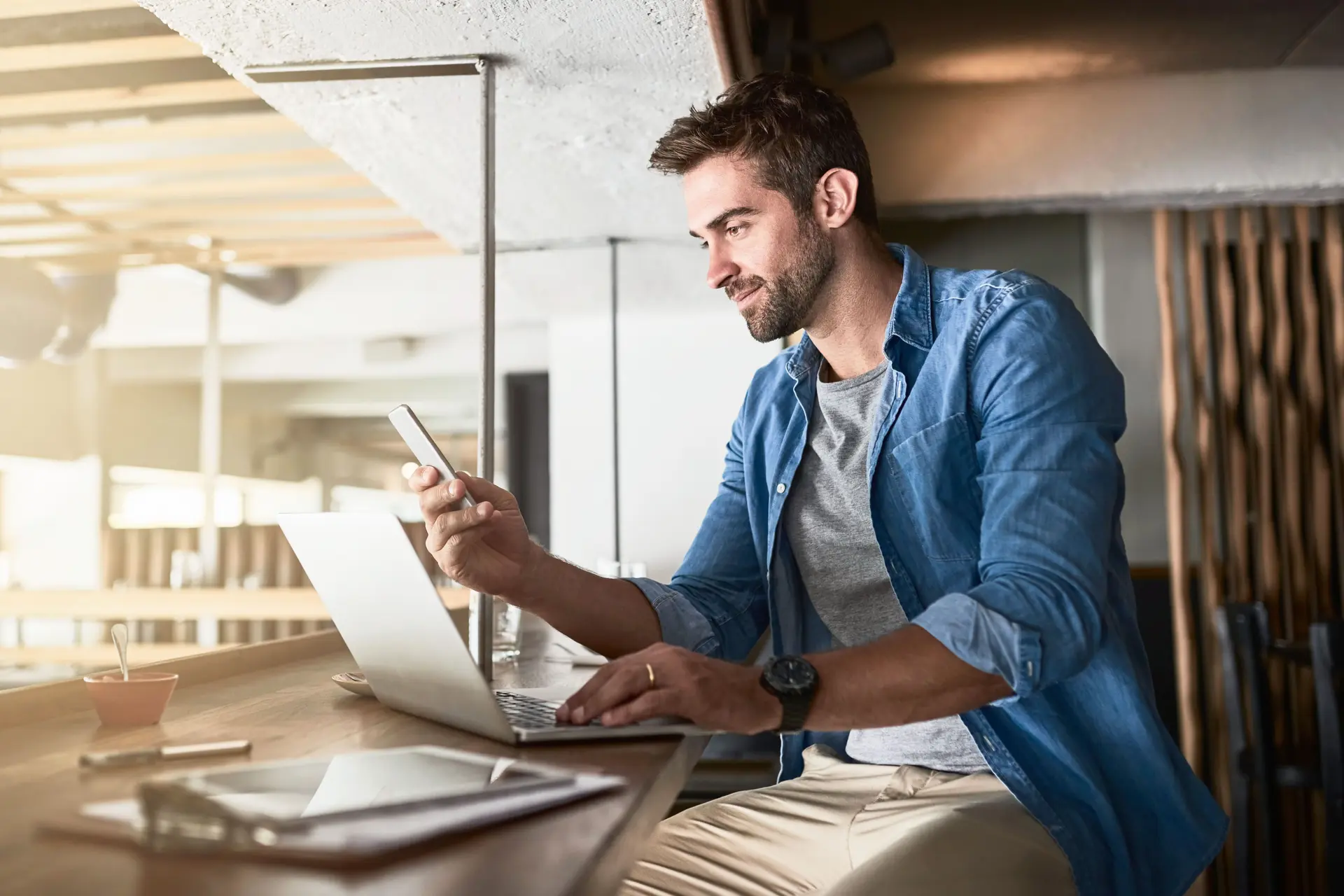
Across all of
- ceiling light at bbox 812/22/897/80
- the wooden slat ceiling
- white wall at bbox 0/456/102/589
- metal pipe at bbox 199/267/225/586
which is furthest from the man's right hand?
white wall at bbox 0/456/102/589

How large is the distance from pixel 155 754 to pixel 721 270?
0.94 metres

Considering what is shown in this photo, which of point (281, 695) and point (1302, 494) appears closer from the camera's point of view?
point (281, 695)

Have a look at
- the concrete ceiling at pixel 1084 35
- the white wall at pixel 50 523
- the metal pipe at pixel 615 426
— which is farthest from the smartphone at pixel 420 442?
the white wall at pixel 50 523

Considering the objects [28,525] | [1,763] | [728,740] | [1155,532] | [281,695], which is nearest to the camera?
[1,763]

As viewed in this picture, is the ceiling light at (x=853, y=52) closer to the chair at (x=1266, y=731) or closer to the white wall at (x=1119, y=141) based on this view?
the white wall at (x=1119, y=141)

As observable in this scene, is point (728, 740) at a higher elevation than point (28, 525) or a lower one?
lower

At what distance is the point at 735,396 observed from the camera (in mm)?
3332

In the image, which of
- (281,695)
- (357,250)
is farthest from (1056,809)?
(357,250)

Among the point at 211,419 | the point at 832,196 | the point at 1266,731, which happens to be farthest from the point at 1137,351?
the point at 211,419

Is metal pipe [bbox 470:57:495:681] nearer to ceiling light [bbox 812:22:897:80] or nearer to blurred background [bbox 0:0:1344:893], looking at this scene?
blurred background [bbox 0:0:1344:893]

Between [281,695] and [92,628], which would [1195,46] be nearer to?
[281,695]

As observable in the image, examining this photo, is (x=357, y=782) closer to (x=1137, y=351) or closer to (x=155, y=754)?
(x=155, y=754)

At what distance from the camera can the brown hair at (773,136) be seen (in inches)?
58.4

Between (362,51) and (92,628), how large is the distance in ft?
25.2
